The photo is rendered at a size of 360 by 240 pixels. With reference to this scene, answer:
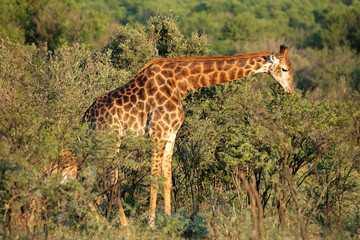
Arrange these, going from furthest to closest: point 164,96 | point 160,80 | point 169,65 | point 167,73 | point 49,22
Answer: point 49,22
point 169,65
point 167,73
point 160,80
point 164,96

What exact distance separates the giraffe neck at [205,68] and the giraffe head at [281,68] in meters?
0.11

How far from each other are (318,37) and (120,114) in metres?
35.9

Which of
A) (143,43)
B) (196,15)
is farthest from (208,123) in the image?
(196,15)

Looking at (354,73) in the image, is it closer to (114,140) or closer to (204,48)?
(204,48)

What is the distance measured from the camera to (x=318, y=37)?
41.1 metres

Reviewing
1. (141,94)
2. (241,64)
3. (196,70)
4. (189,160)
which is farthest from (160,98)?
(189,160)

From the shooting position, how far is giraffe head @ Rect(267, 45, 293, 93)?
885 centimetres

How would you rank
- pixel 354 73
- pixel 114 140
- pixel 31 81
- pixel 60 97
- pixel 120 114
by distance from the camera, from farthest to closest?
pixel 354 73, pixel 31 81, pixel 60 97, pixel 120 114, pixel 114 140

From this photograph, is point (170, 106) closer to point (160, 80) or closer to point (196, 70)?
point (160, 80)

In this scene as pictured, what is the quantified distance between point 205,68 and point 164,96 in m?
0.98

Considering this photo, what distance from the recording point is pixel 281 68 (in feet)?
29.1

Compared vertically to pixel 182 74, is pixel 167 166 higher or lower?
lower

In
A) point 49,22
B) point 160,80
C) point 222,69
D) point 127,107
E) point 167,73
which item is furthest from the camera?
point 49,22

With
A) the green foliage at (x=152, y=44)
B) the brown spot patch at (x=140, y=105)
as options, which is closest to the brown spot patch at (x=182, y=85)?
the brown spot patch at (x=140, y=105)
